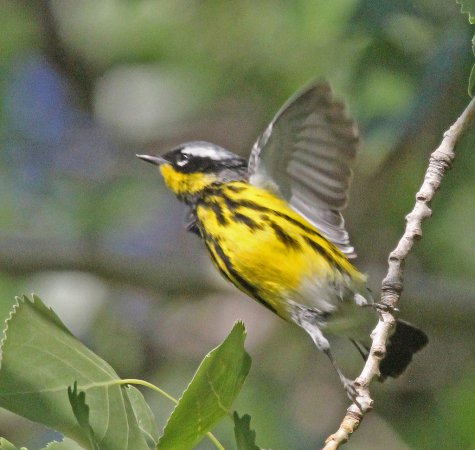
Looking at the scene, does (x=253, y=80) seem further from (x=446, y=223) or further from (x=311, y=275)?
(x=311, y=275)

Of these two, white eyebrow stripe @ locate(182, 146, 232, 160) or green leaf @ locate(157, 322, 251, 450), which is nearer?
green leaf @ locate(157, 322, 251, 450)

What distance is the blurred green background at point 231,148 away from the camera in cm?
568

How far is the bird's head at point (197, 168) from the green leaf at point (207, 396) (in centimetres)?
175

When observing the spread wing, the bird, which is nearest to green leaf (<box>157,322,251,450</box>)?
the bird

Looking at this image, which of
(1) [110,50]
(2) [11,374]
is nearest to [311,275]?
(2) [11,374]

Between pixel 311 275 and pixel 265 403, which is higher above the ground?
pixel 311 275

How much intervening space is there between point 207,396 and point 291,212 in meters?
1.80

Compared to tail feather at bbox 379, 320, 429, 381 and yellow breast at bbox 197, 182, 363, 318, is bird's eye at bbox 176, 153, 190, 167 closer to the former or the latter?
yellow breast at bbox 197, 182, 363, 318

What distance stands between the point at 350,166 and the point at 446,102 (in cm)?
169

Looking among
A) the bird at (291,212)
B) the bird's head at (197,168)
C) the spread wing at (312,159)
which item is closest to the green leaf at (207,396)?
the bird at (291,212)

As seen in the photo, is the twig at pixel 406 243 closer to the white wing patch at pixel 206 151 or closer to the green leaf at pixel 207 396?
the green leaf at pixel 207 396

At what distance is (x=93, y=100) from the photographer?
8039mm

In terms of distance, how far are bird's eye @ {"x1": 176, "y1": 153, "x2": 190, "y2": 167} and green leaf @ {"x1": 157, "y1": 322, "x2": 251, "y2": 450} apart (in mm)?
1896

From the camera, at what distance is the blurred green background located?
568 cm
